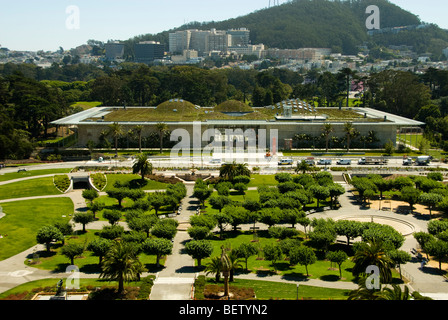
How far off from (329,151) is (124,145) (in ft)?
135

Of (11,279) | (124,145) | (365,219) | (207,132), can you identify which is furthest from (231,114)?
(11,279)

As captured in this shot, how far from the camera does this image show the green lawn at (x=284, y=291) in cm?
3619

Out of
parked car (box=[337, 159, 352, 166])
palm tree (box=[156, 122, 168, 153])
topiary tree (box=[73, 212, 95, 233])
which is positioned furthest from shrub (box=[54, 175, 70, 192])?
parked car (box=[337, 159, 352, 166])

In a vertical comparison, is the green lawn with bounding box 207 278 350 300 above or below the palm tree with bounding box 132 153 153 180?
below

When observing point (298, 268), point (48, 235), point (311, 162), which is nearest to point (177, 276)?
point (298, 268)

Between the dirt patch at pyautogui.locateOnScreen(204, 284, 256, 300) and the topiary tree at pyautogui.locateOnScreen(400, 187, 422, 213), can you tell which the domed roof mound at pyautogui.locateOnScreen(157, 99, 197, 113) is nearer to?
the topiary tree at pyautogui.locateOnScreen(400, 187, 422, 213)

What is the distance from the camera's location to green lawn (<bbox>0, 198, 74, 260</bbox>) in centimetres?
4809

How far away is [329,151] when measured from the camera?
298 ft

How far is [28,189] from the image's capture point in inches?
2640

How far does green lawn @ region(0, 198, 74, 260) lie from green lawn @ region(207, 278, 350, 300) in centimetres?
2175

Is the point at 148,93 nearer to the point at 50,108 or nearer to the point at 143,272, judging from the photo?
the point at 50,108

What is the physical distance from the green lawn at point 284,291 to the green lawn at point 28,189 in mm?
37029

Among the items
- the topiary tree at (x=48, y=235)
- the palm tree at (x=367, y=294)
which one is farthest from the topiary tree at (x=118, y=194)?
the palm tree at (x=367, y=294)

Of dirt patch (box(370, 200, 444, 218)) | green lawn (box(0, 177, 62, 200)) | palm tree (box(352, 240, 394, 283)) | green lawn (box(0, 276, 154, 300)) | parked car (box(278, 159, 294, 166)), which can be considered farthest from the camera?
parked car (box(278, 159, 294, 166))
